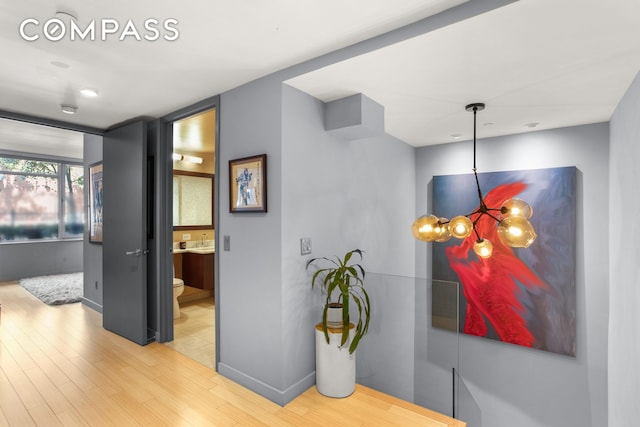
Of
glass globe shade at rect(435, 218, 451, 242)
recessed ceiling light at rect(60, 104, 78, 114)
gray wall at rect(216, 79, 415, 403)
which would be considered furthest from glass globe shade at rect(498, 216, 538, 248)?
recessed ceiling light at rect(60, 104, 78, 114)

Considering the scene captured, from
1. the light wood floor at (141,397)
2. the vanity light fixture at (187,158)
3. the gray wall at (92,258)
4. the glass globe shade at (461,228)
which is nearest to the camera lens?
the light wood floor at (141,397)

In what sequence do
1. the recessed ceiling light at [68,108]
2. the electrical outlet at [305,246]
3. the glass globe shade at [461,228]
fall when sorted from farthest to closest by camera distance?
the recessed ceiling light at [68,108] < the electrical outlet at [305,246] < the glass globe shade at [461,228]

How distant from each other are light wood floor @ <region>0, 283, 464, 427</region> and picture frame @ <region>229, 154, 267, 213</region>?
4.64ft

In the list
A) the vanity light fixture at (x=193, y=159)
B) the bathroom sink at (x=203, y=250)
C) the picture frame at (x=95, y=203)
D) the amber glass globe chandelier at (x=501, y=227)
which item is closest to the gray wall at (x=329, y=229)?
the amber glass globe chandelier at (x=501, y=227)

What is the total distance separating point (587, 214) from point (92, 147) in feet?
20.1

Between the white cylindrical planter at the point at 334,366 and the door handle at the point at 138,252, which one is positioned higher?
the door handle at the point at 138,252

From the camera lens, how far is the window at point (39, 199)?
6.54 metres

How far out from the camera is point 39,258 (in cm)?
676

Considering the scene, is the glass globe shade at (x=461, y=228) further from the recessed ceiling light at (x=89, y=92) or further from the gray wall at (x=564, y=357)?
the recessed ceiling light at (x=89, y=92)

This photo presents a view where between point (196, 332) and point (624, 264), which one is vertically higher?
point (624, 264)

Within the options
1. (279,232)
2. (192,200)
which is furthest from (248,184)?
(192,200)

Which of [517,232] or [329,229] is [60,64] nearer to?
[329,229]

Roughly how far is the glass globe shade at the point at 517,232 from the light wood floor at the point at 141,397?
1.32 meters

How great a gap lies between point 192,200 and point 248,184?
313 cm
